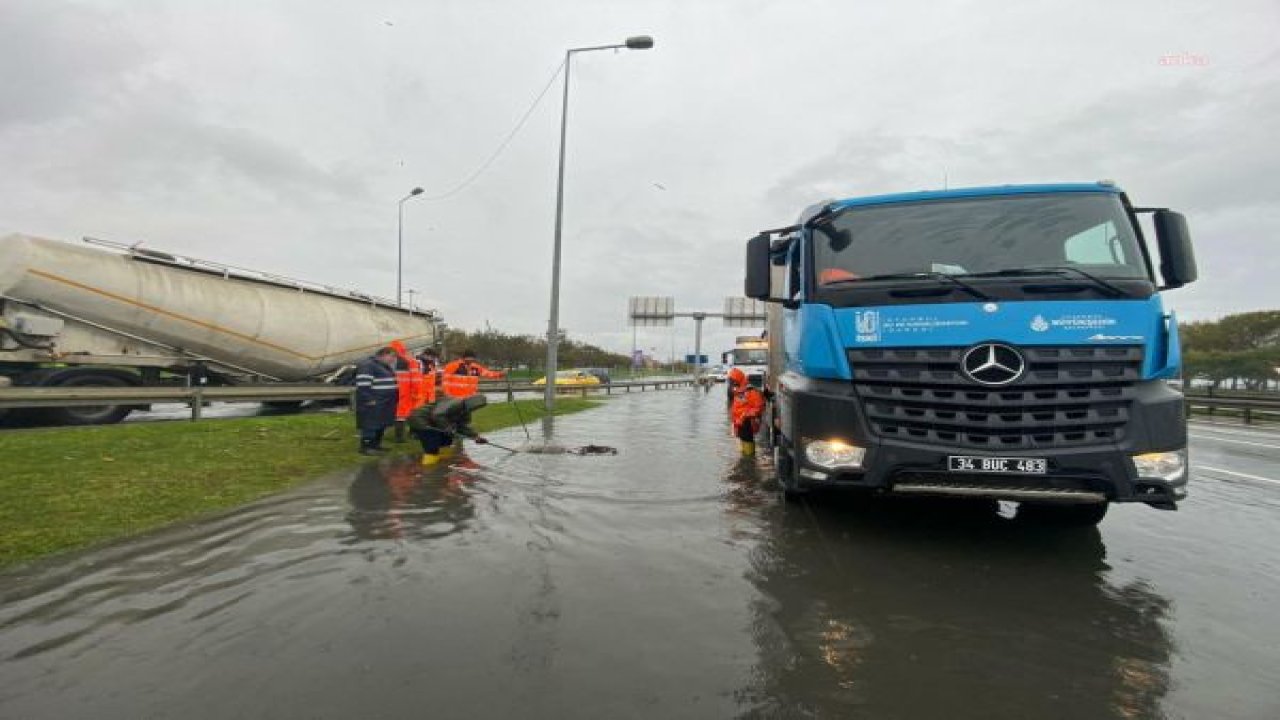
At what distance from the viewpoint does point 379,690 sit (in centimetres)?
260

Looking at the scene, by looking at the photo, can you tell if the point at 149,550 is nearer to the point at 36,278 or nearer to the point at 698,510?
the point at 698,510

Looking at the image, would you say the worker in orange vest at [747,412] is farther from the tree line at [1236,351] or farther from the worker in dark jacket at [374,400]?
the tree line at [1236,351]

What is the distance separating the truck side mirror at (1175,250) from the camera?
4.69 m

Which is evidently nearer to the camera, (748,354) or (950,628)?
(950,628)

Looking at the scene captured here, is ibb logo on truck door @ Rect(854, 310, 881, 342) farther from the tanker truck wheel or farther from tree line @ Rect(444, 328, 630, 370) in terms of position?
tree line @ Rect(444, 328, 630, 370)

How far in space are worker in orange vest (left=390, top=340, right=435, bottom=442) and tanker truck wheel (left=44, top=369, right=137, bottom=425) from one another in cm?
583

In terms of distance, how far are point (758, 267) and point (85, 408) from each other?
494 inches

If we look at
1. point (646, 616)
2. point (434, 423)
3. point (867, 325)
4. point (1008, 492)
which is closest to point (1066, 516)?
point (1008, 492)

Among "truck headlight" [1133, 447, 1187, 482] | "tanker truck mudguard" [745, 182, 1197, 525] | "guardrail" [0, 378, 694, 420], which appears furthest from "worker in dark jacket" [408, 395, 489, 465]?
"truck headlight" [1133, 447, 1187, 482]

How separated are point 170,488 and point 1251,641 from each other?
8.33 meters

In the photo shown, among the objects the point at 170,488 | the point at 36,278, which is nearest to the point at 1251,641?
the point at 170,488

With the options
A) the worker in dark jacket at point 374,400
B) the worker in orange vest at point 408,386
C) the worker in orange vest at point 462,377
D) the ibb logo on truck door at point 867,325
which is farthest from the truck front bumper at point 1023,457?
the worker in dark jacket at point 374,400

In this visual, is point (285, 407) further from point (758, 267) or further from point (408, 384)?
point (758, 267)

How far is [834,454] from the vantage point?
455 cm
